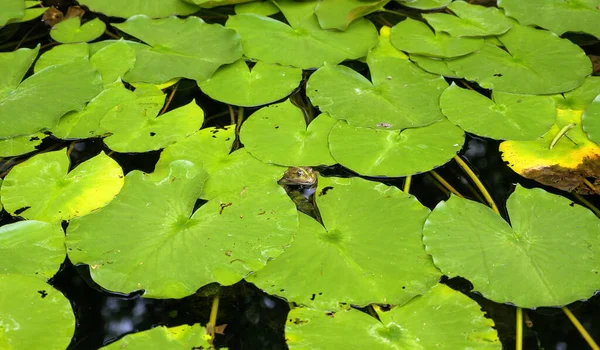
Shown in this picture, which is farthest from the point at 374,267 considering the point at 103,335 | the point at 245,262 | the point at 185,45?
the point at 185,45

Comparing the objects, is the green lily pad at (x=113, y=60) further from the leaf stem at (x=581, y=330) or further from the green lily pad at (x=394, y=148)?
the leaf stem at (x=581, y=330)

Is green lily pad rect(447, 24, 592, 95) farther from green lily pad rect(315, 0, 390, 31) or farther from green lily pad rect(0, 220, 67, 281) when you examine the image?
green lily pad rect(0, 220, 67, 281)

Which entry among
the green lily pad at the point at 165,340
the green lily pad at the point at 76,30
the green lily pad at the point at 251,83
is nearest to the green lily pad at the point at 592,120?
the green lily pad at the point at 251,83

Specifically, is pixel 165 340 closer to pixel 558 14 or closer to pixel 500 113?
pixel 500 113

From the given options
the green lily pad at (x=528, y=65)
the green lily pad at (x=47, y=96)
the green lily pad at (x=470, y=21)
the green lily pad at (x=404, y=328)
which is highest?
the green lily pad at (x=470, y=21)

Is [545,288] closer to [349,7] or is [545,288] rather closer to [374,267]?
[374,267]

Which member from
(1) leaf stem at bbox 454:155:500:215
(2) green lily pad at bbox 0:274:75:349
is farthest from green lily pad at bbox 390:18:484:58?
(2) green lily pad at bbox 0:274:75:349
